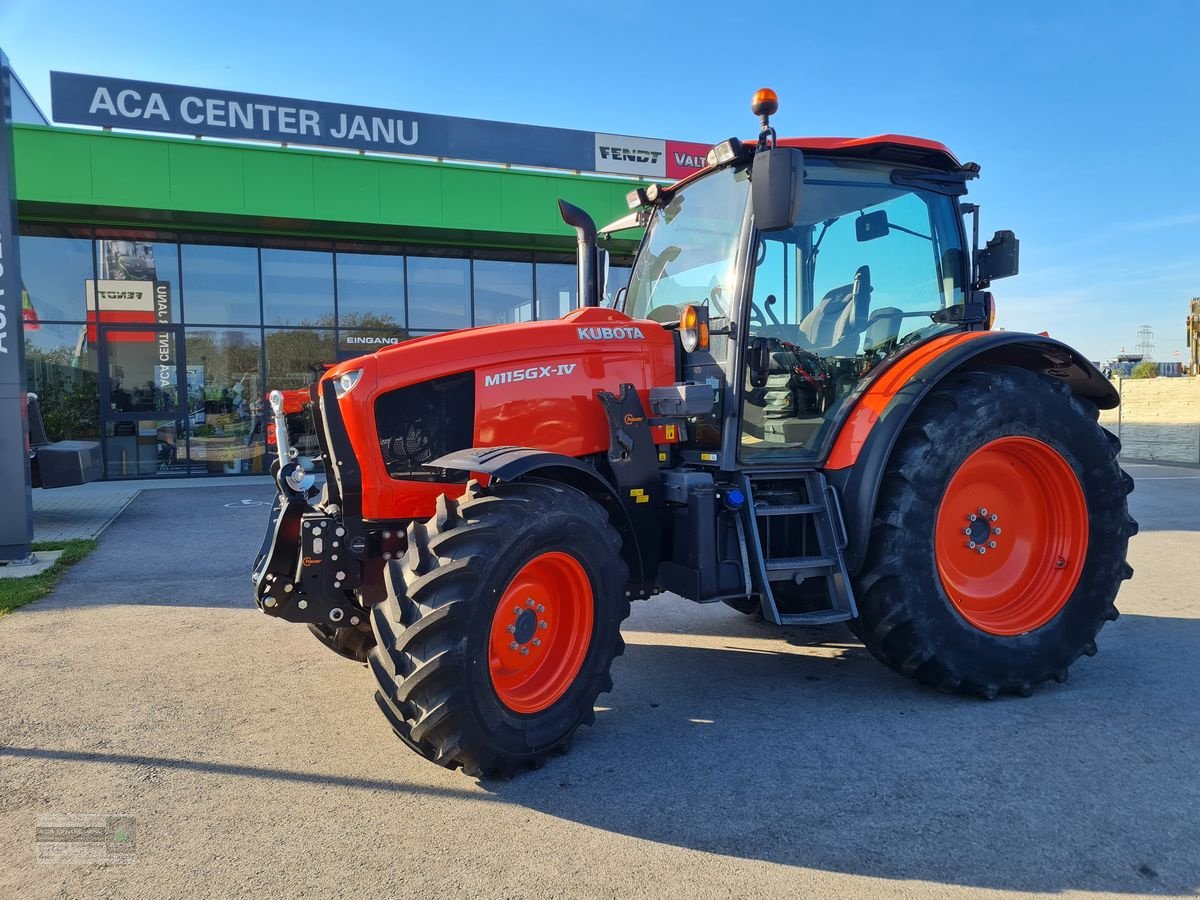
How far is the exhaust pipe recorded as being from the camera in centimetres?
454

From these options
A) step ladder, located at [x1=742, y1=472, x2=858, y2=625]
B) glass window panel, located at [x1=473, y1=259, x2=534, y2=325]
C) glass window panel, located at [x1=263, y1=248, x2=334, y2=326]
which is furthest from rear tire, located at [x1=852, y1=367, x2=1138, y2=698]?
glass window panel, located at [x1=263, y1=248, x2=334, y2=326]

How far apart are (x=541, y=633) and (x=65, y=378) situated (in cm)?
1383

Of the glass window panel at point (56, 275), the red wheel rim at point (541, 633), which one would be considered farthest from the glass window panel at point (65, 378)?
the red wheel rim at point (541, 633)

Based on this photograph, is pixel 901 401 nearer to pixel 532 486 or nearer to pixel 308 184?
pixel 532 486

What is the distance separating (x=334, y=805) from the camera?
302cm

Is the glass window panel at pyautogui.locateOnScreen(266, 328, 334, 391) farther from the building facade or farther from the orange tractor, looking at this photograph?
the orange tractor

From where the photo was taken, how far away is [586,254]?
4.80m

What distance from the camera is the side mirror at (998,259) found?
472 cm

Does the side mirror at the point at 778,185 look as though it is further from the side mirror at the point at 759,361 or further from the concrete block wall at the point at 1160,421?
the concrete block wall at the point at 1160,421

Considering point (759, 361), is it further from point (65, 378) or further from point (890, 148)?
point (65, 378)

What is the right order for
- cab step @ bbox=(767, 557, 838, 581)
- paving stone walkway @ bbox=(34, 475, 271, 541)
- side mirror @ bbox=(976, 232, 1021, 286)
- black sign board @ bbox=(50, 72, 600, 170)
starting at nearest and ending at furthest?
cab step @ bbox=(767, 557, 838, 581), side mirror @ bbox=(976, 232, 1021, 286), paving stone walkway @ bbox=(34, 475, 271, 541), black sign board @ bbox=(50, 72, 600, 170)

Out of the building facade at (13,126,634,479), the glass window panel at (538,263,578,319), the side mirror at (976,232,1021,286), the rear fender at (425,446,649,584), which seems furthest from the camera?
the glass window panel at (538,263,578,319)

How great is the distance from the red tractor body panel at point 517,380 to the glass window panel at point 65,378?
12661 mm

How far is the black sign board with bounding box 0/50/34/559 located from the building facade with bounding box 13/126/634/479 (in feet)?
18.2
